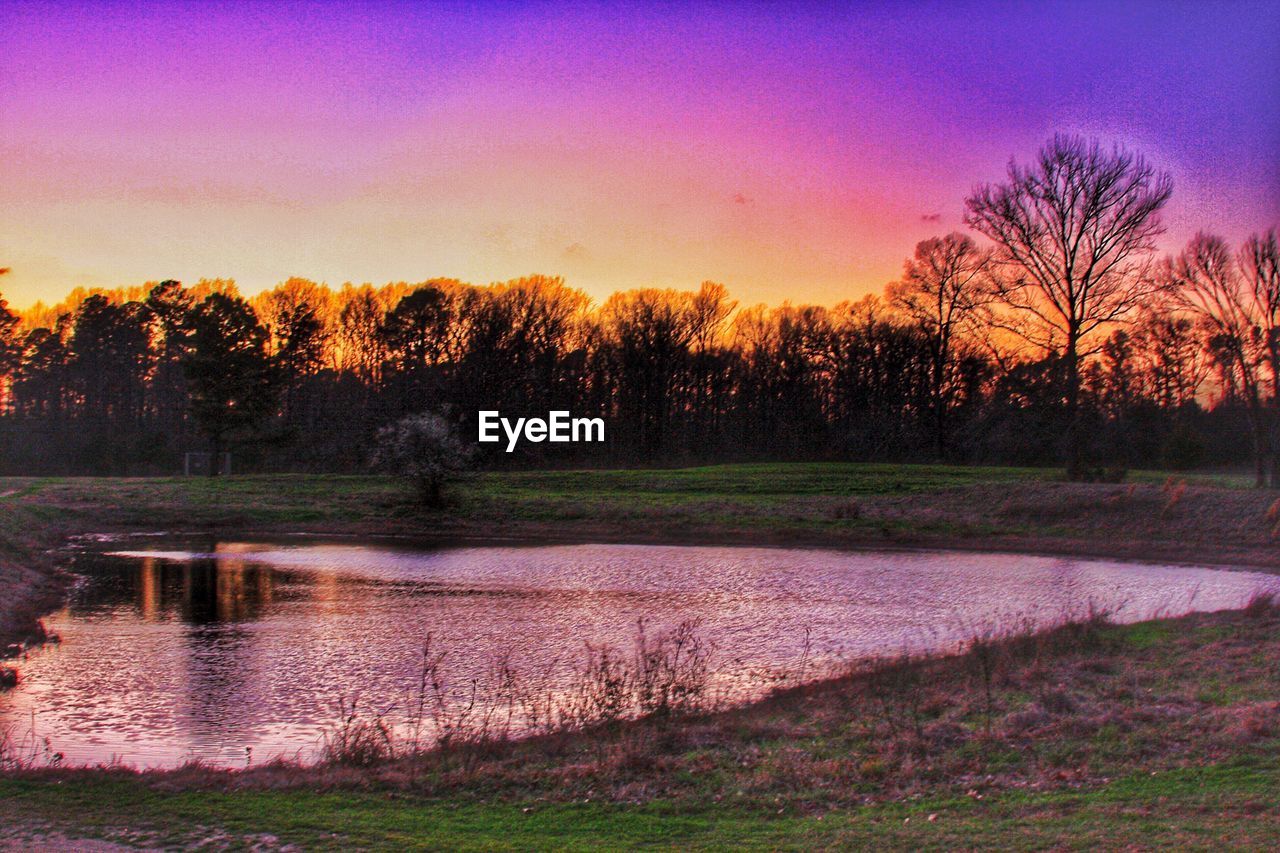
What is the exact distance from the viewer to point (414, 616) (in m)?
19.4

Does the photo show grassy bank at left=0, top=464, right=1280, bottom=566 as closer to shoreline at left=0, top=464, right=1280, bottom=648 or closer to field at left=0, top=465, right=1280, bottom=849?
shoreline at left=0, top=464, right=1280, bottom=648

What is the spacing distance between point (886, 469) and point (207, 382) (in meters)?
38.2

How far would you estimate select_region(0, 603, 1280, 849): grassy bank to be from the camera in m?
6.69

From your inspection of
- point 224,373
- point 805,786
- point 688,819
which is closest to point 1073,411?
point 805,786

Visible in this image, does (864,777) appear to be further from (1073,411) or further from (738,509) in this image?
(1073,411)

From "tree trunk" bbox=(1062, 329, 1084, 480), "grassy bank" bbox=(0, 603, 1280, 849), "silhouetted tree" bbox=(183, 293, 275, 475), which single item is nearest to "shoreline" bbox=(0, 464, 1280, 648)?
"tree trunk" bbox=(1062, 329, 1084, 480)

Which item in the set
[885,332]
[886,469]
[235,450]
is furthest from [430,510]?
[885,332]

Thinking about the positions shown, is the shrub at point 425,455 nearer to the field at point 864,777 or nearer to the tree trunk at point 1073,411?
the field at point 864,777

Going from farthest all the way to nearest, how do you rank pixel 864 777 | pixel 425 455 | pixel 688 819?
pixel 425 455 → pixel 864 777 → pixel 688 819

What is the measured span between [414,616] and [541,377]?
56456 millimetres

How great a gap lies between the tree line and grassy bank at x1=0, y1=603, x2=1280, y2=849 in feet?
158

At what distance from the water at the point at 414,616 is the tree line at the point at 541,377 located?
2988 cm

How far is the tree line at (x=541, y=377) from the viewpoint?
57812 millimetres

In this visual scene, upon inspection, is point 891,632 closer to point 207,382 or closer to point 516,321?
point 207,382
